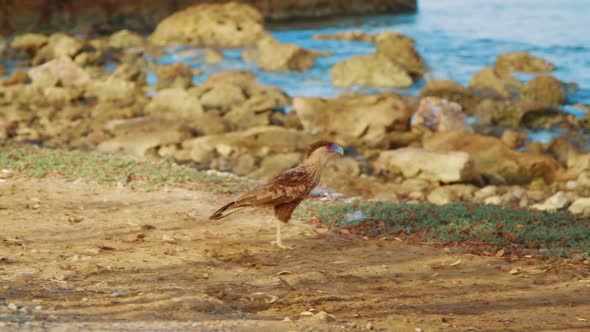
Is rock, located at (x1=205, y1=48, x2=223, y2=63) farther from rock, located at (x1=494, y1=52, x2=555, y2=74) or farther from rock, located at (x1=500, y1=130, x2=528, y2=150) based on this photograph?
rock, located at (x1=500, y1=130, x2=528, y2=150)

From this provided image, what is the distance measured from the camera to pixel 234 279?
6.31 meters

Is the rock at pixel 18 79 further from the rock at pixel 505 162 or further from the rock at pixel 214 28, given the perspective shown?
the rock at pixel 505 162

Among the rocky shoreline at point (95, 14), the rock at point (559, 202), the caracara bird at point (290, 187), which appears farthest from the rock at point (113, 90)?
the caracara bird at point (290, 187)

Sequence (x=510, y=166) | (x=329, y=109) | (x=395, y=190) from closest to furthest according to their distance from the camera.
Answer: (x=395, y=190) < (x=510, y=166) < (x=329, y=109)

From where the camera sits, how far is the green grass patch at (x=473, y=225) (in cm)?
773

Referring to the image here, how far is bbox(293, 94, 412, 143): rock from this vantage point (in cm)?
1888

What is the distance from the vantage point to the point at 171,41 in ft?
121

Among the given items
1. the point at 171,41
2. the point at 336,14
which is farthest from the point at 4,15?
the point at 336,14

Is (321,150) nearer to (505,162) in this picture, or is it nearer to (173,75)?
(505,162)

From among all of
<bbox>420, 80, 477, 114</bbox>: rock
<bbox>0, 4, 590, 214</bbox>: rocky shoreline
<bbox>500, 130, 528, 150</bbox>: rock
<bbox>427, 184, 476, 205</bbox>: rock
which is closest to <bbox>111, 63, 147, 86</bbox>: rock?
<bbox>0, 4, 590, 214</bbox>: rocky shoreline

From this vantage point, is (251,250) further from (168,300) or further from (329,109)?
(329,109)

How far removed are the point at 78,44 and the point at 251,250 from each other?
84.7ft

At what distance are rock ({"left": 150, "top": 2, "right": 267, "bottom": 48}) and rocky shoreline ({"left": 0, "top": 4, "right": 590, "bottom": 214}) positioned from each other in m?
5.08

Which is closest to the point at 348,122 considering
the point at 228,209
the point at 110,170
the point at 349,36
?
the point at 110,170
